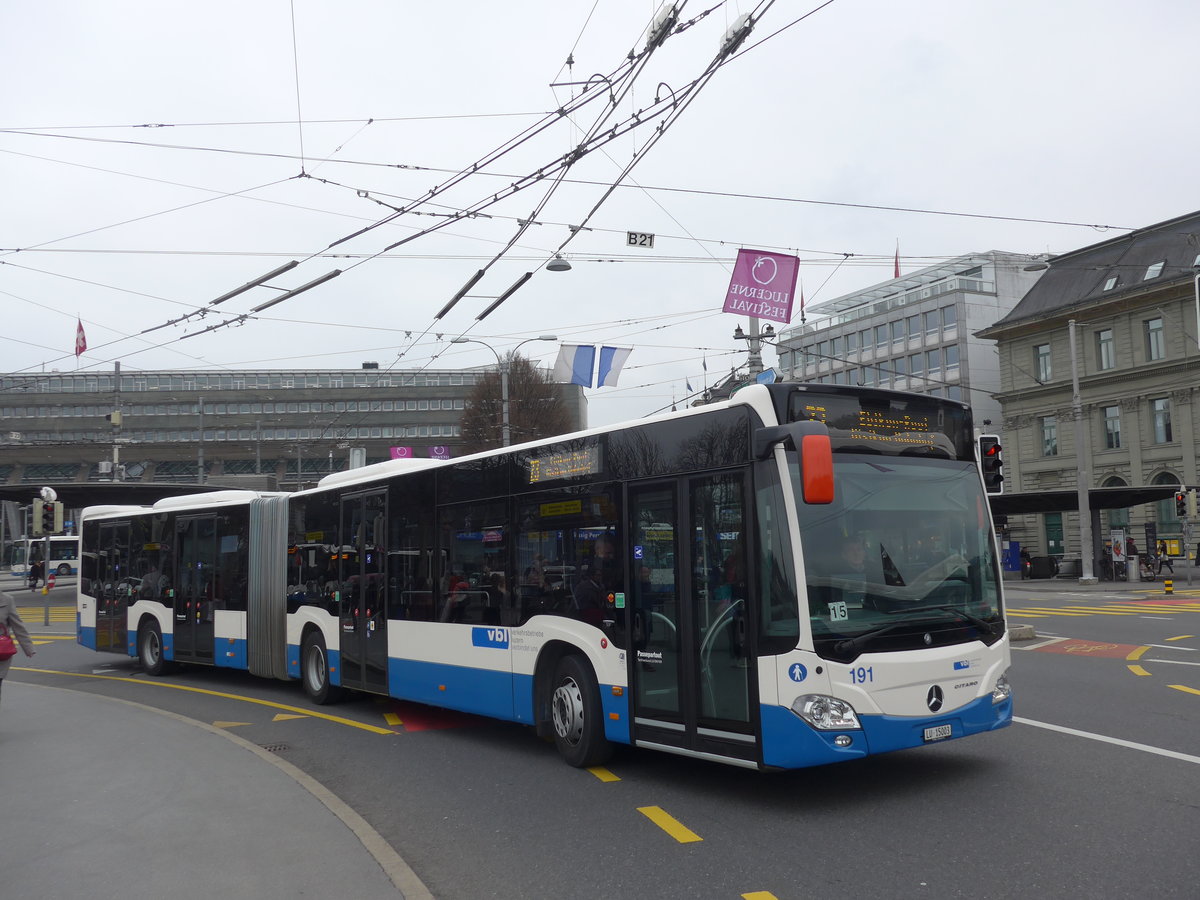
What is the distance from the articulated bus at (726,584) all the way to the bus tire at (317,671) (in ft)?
7.85

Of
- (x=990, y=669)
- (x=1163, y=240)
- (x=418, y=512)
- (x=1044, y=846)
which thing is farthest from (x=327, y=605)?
(x=1163, y=240)

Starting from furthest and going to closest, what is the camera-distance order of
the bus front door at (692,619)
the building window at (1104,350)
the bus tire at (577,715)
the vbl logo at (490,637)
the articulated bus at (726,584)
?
the building window at (1104,350), the vbl logo at (490,637), the bus tire at (577,715), the bus front door at (692,619), the articulated bus at (726,584)

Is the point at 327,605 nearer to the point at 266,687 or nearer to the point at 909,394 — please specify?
the point at 266,687

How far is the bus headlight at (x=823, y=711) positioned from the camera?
7.07 m

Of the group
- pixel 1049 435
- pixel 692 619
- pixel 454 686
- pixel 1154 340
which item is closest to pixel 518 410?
pixel 1049 435

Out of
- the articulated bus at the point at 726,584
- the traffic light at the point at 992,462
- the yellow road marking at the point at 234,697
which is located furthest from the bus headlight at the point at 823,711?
the traffic light at the point at 992,462

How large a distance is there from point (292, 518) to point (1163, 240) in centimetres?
5162

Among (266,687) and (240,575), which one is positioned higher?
(240,575)

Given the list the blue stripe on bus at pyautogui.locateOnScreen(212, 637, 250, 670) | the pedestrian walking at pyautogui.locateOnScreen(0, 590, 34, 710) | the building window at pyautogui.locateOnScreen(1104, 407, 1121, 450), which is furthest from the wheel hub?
the building window at pyautogui.locateOnScreen(1104, 407, 1121, 450)

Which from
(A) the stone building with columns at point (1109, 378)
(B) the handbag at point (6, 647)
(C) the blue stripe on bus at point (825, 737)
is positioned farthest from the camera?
(A) the stone building with columns at point (1109, 378)

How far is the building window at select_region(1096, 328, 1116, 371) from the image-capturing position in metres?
56.5

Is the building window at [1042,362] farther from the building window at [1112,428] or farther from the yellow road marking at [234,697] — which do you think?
the yellow road marking at [234,697]

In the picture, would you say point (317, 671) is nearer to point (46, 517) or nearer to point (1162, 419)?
point (46, 517)

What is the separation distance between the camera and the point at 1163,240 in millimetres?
53438
